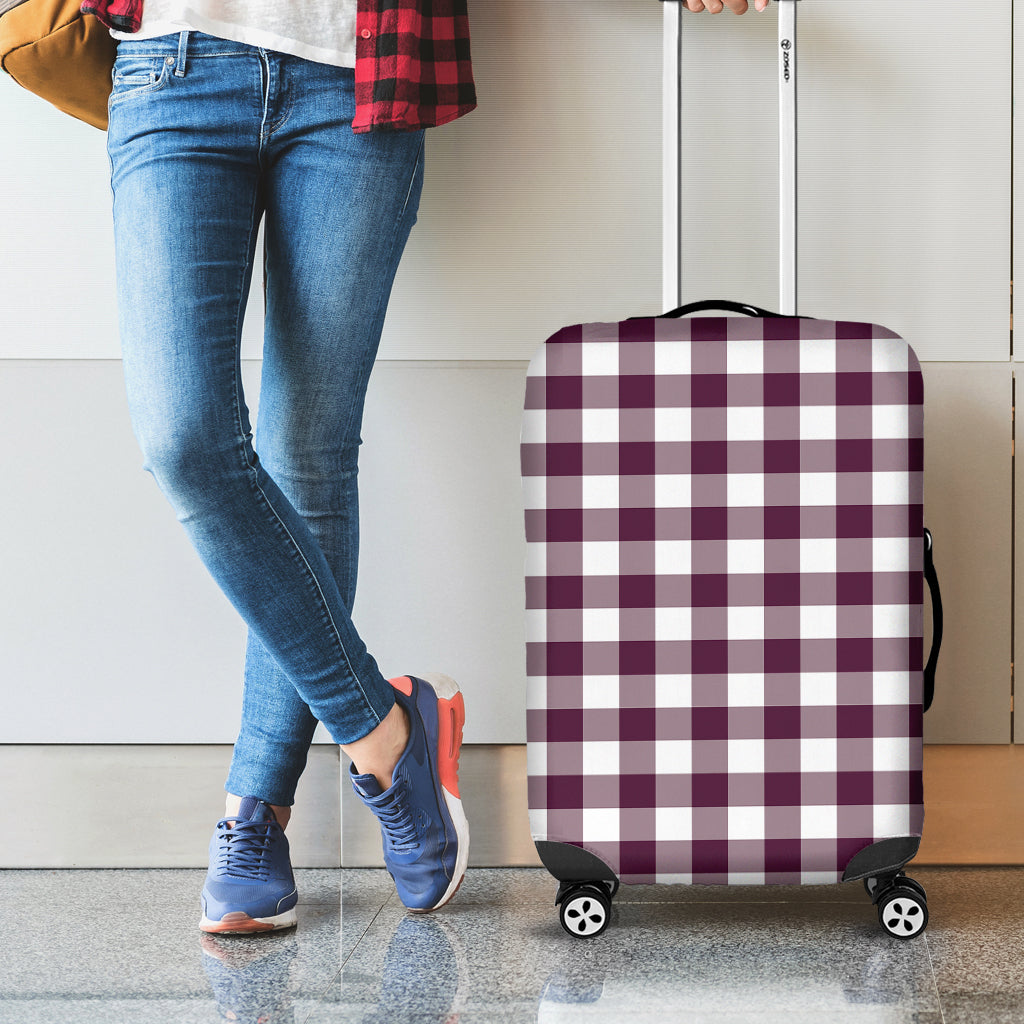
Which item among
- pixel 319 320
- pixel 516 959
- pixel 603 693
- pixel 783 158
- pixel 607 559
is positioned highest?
pixel 783 158

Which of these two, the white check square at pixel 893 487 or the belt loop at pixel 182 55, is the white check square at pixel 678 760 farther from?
the belt loop at pixel 182 55

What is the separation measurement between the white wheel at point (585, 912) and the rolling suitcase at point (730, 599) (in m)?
0.03

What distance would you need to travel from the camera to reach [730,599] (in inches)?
41.5

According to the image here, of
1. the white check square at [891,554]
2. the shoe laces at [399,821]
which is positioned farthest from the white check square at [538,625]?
the white check square at [891,554]

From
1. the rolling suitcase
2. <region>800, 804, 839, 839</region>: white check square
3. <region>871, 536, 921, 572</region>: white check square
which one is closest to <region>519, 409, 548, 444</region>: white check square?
the rolling suitcase

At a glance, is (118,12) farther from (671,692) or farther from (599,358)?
(671,692)

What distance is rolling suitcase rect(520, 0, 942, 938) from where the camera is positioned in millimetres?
1047

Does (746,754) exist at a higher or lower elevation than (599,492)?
lower

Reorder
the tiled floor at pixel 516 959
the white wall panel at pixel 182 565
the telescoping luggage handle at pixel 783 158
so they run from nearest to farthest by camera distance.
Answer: the tiled floor at pixel 516 959 → the telescoping luggage handle at pixel 783 158 → the white wall panel at pixel 182 565

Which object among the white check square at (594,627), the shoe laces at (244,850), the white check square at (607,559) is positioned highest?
the white check square at (607,559)

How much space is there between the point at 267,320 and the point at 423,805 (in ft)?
1.73

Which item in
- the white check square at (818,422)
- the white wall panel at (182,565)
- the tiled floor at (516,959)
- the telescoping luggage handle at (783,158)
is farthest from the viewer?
the white wall panel at (182,565)

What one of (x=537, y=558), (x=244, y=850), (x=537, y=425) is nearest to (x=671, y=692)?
(x=537, y=558)

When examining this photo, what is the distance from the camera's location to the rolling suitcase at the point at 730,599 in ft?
3.43
